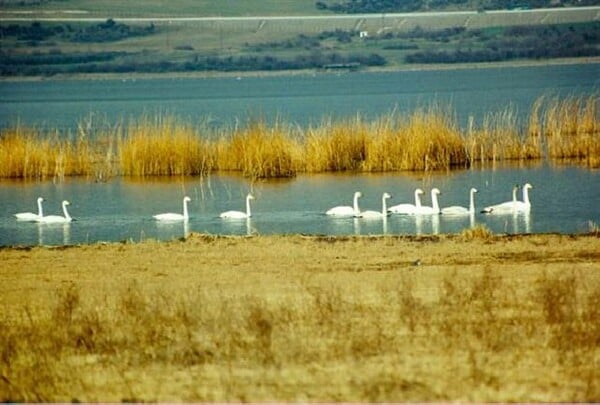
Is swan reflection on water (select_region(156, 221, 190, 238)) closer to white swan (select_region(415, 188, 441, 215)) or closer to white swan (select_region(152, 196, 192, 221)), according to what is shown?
white swan (select_region(152, 196, 192, 221))

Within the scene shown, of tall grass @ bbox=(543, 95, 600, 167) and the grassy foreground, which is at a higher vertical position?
the grassy foreground

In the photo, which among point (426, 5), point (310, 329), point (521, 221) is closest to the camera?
point (310, 329)

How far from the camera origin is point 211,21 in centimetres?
14475

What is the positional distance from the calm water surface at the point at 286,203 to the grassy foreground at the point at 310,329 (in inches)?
222

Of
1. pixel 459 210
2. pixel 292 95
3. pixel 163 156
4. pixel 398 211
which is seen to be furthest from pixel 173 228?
pixel 292 95

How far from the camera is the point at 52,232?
24.9 m

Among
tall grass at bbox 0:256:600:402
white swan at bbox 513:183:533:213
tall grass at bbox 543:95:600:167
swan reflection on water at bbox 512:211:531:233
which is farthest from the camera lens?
tall grass at bbox 543:95:600:167

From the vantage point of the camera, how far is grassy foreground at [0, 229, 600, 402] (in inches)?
429

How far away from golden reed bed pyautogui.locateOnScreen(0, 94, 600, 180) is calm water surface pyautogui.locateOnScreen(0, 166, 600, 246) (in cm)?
60

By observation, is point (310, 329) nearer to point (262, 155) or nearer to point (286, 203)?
point (286, 203)

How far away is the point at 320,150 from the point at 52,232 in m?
9.09

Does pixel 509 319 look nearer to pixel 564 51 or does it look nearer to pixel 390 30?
pixel 564 51

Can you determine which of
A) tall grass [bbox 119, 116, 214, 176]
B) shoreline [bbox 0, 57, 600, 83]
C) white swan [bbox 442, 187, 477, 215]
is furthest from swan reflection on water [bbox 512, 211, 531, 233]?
shoreline [bbox 0, 57, 600, 83]

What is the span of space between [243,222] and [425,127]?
7987 millimetres
